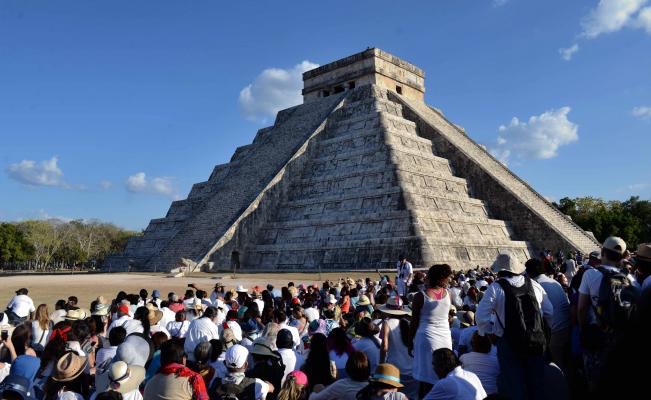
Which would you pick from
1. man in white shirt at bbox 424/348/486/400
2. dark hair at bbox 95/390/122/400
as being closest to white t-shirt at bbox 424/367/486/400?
man in white shirt at bbox 424/348/486/400

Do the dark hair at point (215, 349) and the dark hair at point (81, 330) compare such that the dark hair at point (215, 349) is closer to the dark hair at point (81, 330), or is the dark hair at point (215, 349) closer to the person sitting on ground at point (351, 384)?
the person sitting on ground at point (351, 384)

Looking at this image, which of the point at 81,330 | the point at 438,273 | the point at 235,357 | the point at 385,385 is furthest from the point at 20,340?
the point at 438,273

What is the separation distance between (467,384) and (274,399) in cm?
186

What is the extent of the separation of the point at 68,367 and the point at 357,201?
22.4 m

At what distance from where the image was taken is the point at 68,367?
4449mm

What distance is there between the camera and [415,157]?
1144 inches

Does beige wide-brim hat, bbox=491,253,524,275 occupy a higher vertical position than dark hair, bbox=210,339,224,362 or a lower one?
higher

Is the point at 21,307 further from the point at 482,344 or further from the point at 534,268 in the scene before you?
the point at 534,268

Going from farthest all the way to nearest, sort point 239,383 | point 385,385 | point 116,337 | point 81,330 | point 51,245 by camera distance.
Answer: point 51,245 → point 81,330 → point 116,337 → point 239,383 → point 385,385

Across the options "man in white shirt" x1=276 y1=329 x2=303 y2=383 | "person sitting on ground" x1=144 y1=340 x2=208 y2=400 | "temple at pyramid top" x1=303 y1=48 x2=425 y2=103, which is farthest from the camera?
"temple at pyramid top" x1=303 y1=48 x2=425 y2=103

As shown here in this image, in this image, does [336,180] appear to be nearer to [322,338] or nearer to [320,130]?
[320,130]

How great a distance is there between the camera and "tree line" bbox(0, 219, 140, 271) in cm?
6419

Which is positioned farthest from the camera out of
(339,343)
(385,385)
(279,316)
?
(279,316)

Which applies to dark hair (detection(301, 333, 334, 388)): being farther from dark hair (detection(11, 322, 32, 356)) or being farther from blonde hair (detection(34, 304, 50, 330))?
blonde hair (detection(34, 304, 50, 330))
